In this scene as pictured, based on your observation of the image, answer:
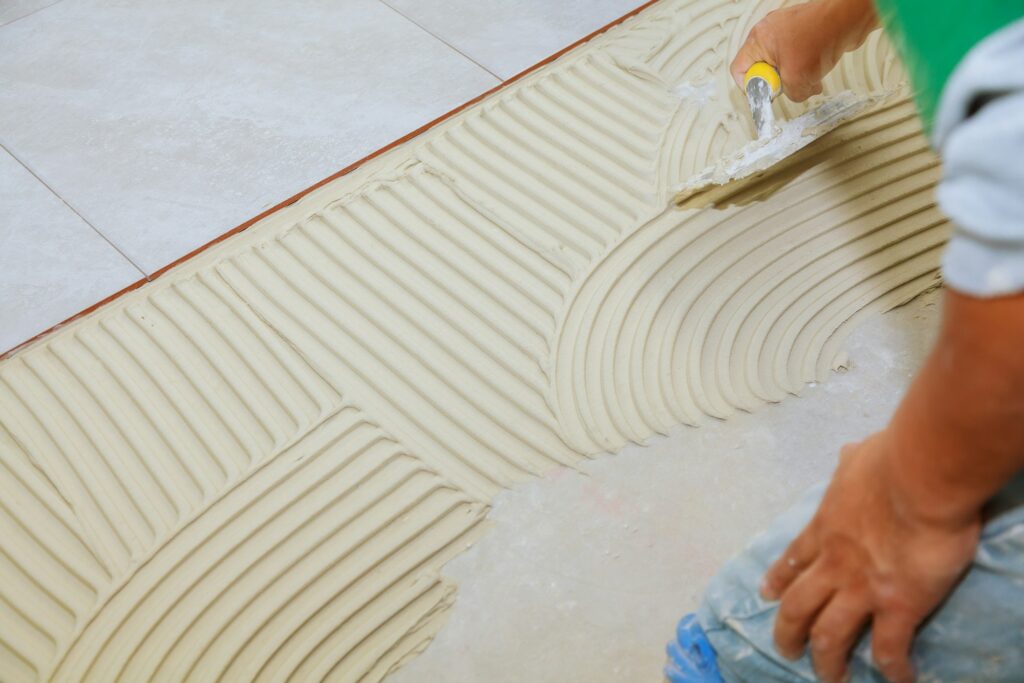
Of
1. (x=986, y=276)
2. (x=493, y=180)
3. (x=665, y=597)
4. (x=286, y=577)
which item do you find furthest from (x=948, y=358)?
(x=493, y=180)

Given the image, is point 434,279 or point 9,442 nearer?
point 9,442

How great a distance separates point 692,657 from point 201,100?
142 centimetres

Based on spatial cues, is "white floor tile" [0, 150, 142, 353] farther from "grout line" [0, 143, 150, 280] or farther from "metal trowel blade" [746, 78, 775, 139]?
"metal trowel blade" [746, 78, 775, 139]

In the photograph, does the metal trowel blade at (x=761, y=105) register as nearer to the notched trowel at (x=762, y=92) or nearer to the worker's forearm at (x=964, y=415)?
the notched trowel at (x=762, y=92)

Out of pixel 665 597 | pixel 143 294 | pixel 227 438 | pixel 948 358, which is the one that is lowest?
pixel 665 597

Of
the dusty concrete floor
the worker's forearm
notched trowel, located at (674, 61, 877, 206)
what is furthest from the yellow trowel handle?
the worker's forearm

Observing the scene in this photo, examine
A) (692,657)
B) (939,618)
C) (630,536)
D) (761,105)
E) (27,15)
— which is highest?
(27,15)

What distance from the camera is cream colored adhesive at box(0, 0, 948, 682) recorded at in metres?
1.27

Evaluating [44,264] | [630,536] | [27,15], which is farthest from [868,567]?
[27,15]

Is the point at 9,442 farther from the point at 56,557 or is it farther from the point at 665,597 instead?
the point at 665,597

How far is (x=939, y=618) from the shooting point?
70 centimetres

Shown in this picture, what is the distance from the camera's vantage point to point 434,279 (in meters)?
1.57

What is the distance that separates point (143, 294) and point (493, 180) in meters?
0.56

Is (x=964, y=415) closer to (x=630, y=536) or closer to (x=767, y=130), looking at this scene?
(x=630, y=536)
